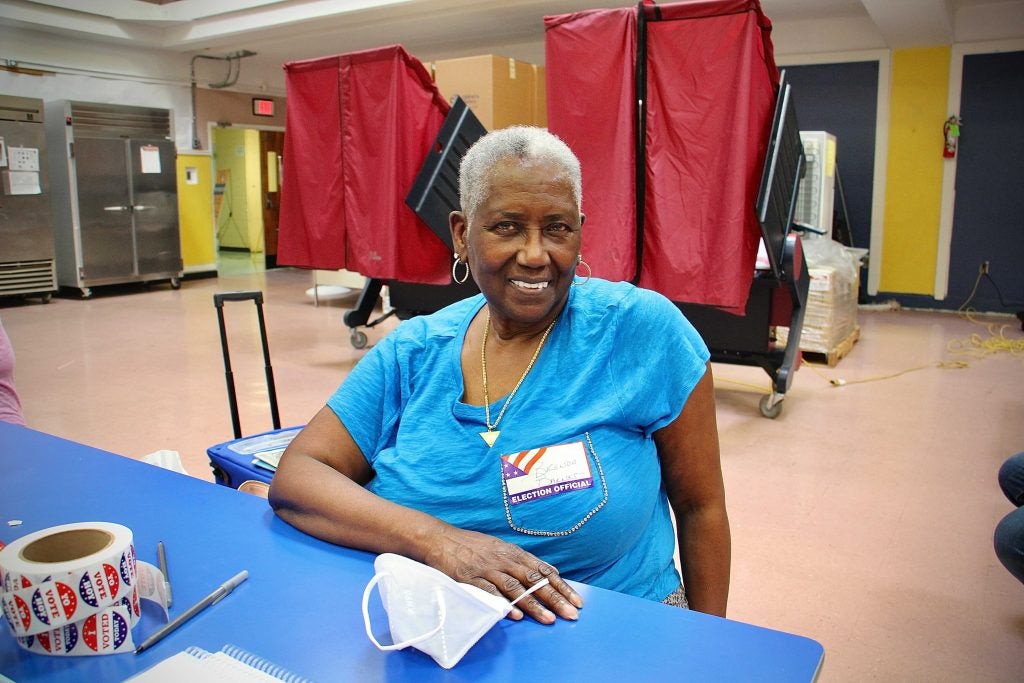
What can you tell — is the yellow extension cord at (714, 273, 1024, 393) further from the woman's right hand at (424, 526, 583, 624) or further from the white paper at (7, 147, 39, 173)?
the white paper at (7, 147, 39, 173)

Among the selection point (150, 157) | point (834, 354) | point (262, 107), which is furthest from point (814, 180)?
point (262, 107)

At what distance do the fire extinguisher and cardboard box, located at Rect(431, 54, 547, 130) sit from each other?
468cm

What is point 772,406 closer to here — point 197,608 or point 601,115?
point 601,115

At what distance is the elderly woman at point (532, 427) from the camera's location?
3.74ft

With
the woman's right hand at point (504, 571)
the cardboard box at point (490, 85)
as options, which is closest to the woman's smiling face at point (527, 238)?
the woman's right hand at point (504, 571)

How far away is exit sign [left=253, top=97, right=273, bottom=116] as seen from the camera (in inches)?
425

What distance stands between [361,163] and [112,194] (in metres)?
5.50

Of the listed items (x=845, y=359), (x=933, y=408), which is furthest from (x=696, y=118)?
(x=845, y=359)

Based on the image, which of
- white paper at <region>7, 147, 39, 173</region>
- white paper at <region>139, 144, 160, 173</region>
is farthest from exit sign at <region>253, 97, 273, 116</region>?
white paper at <region>7, 147, 39, 173</region>

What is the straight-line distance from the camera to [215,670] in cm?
82

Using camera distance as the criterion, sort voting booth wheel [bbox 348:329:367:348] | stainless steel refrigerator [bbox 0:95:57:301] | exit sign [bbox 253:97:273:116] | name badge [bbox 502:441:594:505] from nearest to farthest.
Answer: name badge [bbox 502:441:594:505]
voting booth wheel [bbox 348:329:367:348]
stainless steel refrigerator [bbox 0:95:57:301]
exit sign [bbox 253:97:273:116]

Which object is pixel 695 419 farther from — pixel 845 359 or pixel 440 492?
pixel 845 359

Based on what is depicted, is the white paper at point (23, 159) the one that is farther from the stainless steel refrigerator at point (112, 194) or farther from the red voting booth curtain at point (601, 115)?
the red voting booth curtain at point (601, 115)

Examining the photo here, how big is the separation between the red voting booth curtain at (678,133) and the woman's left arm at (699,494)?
217 cm
